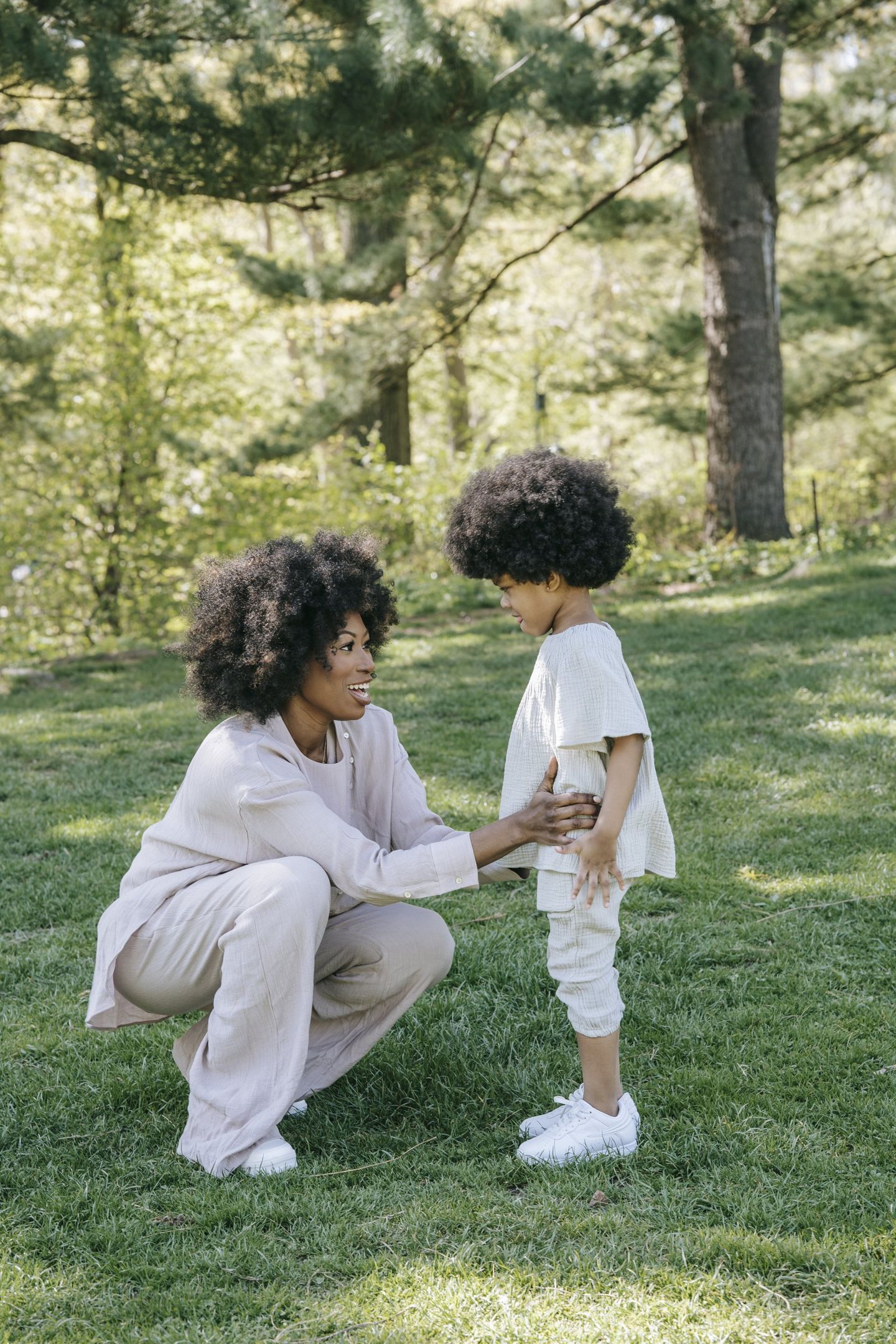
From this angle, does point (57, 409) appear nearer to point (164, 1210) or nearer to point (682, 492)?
point (682, 492)

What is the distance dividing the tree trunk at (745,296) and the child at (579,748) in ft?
27.1

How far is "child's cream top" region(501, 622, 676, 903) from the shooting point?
2.46m

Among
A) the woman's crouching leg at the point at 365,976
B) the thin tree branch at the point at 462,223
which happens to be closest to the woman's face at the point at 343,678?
the woman's crouching leg at the point at 365,976

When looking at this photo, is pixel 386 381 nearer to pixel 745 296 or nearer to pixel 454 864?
pixel 745 296

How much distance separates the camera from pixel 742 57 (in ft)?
31.1

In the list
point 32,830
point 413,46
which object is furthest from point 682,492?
point 32,830

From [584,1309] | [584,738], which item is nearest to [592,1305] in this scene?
[584,1309]

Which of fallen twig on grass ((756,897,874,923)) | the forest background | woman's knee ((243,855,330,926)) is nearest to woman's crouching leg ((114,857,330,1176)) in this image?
woman's knee ((243,855,330,926))

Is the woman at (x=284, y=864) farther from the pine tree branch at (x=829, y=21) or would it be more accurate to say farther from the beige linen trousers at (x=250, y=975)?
the pine tree branch at (x=829, y=21)

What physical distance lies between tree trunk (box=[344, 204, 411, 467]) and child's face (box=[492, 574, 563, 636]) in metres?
8.23

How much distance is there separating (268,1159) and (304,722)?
34.7 inches

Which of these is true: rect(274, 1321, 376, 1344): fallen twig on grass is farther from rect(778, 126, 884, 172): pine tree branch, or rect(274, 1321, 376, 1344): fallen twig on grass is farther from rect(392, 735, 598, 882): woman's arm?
rect(778, 126, 884, 172): pine tree branch

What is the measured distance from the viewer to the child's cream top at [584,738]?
2457 mm

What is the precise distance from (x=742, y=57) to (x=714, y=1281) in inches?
374
